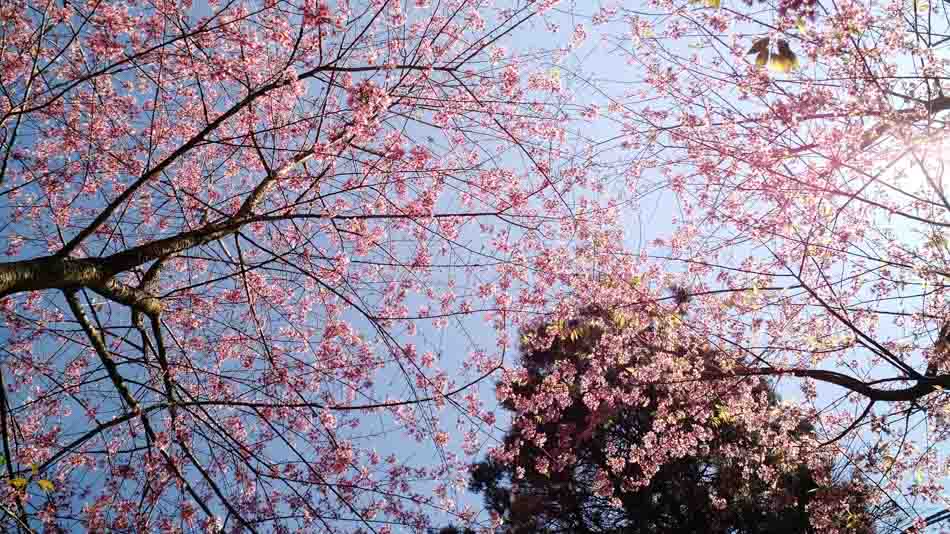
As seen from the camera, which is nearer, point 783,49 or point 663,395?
point 783,49

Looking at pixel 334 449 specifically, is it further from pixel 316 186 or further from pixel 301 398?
pixel 316 186

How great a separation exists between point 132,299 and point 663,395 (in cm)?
630

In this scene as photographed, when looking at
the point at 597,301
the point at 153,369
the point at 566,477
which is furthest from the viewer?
the point at 566,477

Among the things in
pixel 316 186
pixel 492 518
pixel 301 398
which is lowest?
pixel 492 518

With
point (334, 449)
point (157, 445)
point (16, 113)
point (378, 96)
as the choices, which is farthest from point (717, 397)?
point (16, 113)

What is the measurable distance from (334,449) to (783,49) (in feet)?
14.8

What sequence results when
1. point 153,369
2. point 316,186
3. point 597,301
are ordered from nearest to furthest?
point 153,369, point 316,186, point 597,301

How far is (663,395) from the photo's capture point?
7199 millimetres

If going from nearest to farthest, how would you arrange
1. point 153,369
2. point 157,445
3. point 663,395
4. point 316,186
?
point 157,445
point 153,369
point 316,186
point 663,395

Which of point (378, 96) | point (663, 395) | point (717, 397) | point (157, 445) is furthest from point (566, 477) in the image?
point (378, 96)

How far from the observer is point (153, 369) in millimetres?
4617

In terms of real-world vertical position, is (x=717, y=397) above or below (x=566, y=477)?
below

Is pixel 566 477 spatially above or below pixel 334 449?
above

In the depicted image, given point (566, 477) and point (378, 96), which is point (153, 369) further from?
point (566, 477)
